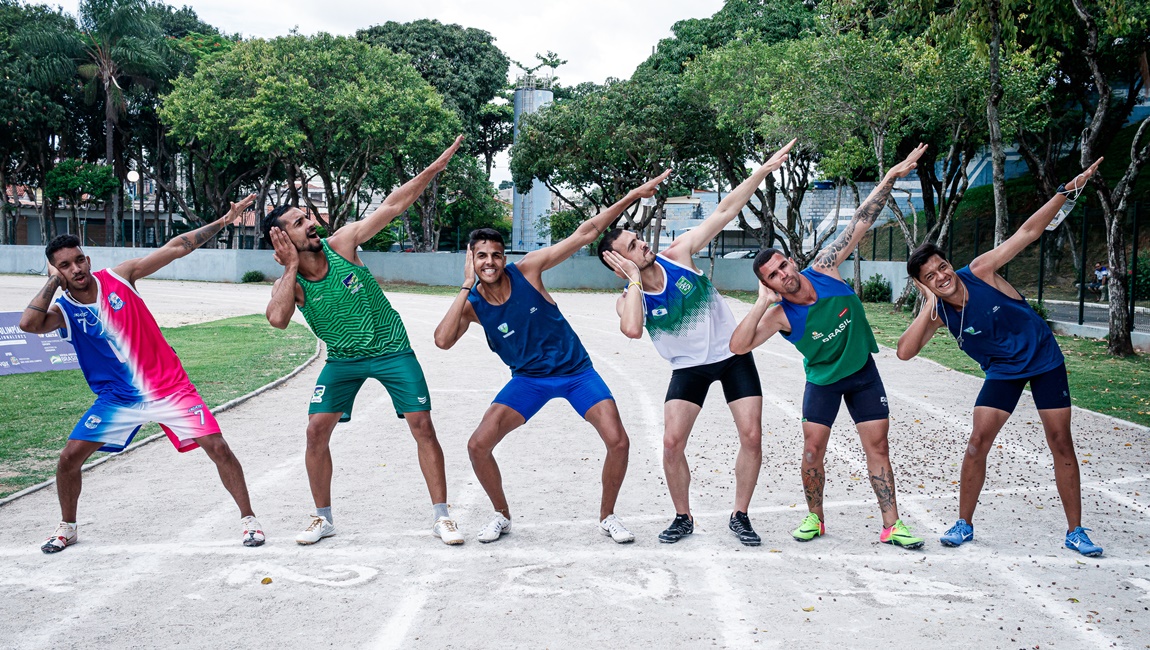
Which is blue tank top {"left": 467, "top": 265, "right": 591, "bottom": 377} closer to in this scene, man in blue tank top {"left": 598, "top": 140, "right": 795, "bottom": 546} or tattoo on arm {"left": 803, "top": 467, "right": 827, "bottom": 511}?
man in blue tank top {"left": 598, "top": 140, "right": 795, "bottom": 546}

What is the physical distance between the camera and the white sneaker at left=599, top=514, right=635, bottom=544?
587 centimetres

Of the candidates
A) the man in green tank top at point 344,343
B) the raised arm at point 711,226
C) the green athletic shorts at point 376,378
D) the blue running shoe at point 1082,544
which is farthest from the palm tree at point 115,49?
the blue running shoe at point 1082,544

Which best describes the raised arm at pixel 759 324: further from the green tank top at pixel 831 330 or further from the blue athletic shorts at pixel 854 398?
the blue athletic shorts at pixel 854 398

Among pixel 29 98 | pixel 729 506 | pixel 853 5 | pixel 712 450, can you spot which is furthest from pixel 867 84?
pixel 29 98

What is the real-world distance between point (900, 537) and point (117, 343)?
15.9 ft

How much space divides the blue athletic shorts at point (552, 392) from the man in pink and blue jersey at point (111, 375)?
1.74 m

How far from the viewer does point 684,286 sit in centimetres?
605

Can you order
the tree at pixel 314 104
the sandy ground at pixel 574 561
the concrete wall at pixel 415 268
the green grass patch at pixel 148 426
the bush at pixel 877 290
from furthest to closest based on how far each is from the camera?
the concrete wall at pixel 415 268 < the tree at pixel 314 104 < the bush at pixel 877 290 < the green grass patch at pixel 148 426 < the sandy ground at pixel 574 561

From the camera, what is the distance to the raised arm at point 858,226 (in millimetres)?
5984

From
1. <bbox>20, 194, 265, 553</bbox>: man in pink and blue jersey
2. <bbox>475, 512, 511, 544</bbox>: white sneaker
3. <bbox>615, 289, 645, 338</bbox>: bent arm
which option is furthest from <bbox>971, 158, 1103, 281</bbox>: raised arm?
<bbox>20, 194, 265, 553</bbox>: man in pink and blue jersey

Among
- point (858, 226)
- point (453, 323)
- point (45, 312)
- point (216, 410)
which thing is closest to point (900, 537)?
point (858, 226)

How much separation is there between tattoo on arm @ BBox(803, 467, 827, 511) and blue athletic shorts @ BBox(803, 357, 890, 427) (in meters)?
0.32

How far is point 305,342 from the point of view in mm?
19172

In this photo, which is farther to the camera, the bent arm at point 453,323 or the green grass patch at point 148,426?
the green grass patch at point 148,426
